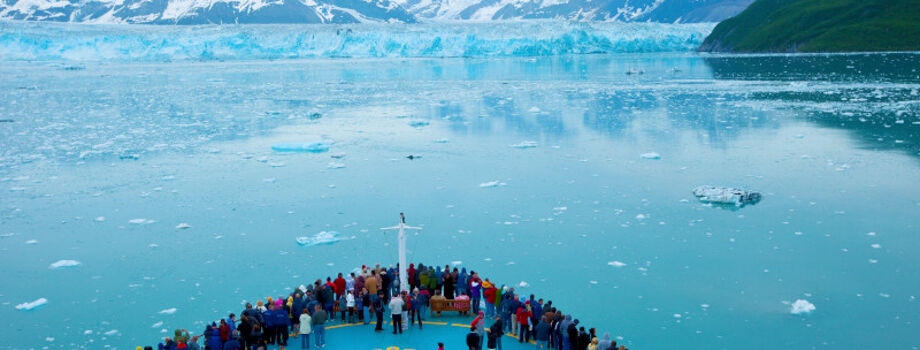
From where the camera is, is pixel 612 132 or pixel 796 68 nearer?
pixel 612 132

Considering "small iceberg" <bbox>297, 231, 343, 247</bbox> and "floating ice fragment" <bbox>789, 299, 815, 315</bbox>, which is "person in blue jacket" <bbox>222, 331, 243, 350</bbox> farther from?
"floating ice fragment" <bbox>789, 299, 815, 315</bbox>

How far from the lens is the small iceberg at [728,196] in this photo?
19.8m

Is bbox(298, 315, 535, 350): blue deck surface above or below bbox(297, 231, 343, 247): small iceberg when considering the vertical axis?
below

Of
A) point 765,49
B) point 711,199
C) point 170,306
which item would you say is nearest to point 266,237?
point 170,306

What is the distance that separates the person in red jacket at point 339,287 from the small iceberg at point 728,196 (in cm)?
1160

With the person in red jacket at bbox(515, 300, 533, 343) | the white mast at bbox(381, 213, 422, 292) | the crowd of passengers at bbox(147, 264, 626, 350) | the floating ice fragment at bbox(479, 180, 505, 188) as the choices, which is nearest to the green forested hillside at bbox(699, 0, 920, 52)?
the floating ice fragment at bbox(479, 180, 505, 188)

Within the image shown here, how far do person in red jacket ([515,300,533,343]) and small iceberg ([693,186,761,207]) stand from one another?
1021cm

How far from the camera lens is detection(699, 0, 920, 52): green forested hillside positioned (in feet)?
310

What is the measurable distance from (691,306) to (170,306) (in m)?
9.97

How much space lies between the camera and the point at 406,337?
11.9 meters

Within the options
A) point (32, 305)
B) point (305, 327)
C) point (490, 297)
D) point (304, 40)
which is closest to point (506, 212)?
point (490, 297)

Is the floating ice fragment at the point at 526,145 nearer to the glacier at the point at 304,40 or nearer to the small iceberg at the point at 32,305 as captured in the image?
the small iceberg at the point at 32,305

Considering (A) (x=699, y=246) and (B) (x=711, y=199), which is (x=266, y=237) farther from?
(B) (x=711, y=199)

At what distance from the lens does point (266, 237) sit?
58.1ft
